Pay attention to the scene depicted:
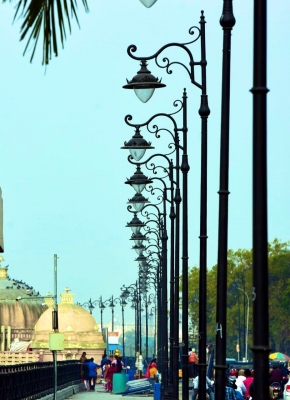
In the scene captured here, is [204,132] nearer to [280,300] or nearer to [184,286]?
[184,286]

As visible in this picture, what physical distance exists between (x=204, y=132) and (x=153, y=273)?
46.2 meters

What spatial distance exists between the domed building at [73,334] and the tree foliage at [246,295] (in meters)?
13.8

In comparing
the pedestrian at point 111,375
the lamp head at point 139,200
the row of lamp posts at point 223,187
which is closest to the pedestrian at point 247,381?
the row of lamp posts at point 223,187

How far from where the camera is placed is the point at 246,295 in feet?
427

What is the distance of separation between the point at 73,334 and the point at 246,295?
1998 centimetres

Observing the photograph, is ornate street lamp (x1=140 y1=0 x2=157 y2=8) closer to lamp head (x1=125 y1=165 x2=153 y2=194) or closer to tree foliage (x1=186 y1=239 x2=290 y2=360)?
lamp head (x1=125 y1=165 x2=153 y2=194)

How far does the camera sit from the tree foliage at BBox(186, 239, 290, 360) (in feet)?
423

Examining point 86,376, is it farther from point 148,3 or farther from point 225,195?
point 148,3

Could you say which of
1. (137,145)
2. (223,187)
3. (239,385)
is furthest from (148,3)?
(239,385)

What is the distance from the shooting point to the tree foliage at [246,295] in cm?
12900

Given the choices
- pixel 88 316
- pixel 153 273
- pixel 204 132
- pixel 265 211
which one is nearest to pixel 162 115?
pixel 204 132

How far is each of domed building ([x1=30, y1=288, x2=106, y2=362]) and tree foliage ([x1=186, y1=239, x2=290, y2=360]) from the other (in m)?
13.8

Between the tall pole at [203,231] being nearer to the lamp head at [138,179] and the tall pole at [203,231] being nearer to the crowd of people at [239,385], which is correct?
the crowd of people at [239,385]

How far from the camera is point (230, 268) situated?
139500 mm
